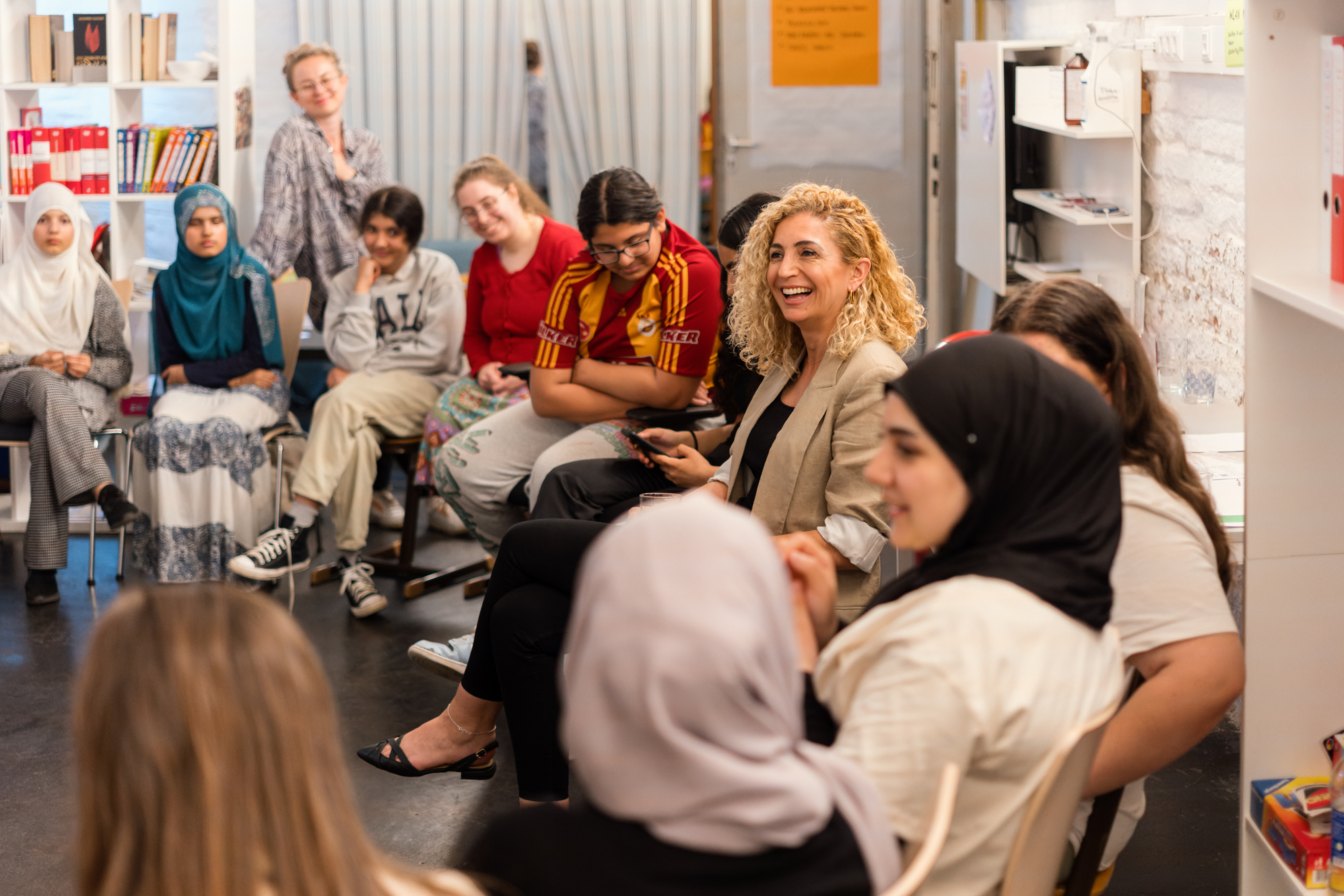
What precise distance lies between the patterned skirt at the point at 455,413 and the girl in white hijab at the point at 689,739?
279 centimetres

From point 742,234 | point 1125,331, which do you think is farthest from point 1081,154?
point 1125,331

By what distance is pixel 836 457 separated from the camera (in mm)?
2240

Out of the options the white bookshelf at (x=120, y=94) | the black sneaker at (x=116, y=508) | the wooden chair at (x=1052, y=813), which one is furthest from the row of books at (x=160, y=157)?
the wooden chair at (x=1052, y=813)

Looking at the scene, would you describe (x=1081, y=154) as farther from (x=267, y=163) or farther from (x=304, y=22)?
(x=304, y=22)

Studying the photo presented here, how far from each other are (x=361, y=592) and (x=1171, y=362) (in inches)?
92.9

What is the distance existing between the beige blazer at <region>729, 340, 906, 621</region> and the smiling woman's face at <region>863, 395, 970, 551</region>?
0.87 metres

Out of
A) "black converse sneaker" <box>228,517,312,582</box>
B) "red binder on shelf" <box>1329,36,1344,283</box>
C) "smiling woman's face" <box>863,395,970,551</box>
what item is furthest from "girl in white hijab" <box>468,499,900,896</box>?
"black converse sneaker" <box>228,517,312,582</box>

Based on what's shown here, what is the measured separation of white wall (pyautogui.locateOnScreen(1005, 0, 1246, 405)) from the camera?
9.43 feet

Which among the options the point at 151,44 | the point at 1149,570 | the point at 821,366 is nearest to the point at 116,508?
the point at 151,44

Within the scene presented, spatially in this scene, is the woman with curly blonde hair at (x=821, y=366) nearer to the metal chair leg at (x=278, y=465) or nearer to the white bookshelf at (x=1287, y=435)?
the white bookshelf at (x=1287, y=435)

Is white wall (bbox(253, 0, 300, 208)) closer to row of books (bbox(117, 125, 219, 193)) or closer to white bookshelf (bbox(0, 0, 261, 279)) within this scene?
white bookshelf (bbox(0, 0, 261, 279))

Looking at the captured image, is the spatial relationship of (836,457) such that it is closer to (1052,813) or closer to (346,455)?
(1052,813)

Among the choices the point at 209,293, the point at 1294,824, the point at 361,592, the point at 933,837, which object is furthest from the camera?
the point at 209,293

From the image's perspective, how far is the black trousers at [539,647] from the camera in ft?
7.41
